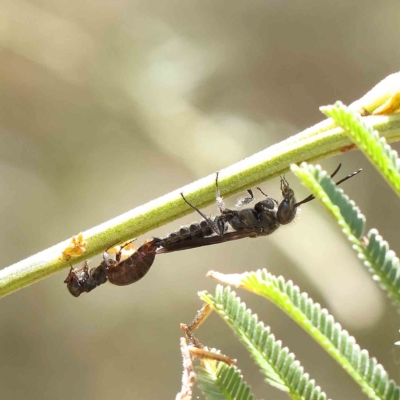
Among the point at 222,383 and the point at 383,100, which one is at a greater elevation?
the point at 383,100

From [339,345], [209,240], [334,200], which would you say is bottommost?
[339,345]

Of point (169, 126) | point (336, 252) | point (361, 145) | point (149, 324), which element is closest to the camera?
point (361, 145)

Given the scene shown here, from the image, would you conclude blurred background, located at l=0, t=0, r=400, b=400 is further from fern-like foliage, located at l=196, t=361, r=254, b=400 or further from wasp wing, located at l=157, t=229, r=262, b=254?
fern-like foliage, located at l=196, t=361, r=254, b=400

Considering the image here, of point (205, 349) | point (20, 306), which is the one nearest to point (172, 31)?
point (20, 306)

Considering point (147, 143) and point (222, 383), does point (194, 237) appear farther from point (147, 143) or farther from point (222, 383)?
point (147, 143)

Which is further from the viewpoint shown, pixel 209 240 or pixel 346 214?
pixel 209 240

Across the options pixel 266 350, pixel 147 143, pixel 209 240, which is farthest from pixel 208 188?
pixel 147 143

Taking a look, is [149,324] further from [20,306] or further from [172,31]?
[172,31]

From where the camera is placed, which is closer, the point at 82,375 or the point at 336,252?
the point at 336,252
